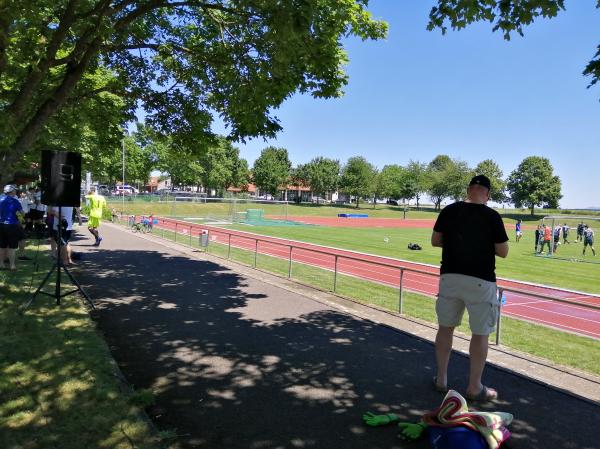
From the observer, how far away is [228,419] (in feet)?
12.2

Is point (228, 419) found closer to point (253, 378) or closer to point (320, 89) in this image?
point (253, 378)

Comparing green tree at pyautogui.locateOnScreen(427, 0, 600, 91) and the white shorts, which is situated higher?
green tree at pyautogui.locateOnScreen(427, 0, 600, 91)

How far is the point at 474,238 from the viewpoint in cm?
406

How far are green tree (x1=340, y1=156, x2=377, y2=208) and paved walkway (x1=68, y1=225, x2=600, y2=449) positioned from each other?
291 ft

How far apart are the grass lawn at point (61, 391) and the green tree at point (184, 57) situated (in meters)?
2.39

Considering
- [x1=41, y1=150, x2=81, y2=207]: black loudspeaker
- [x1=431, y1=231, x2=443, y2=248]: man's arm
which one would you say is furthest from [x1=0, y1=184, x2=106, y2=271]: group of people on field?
[x1=431, y1=231, x2=443, y2=248]: man's arm

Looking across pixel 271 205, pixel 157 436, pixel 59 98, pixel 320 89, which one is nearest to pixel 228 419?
pixel 157 436

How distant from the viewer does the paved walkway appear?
3.58m

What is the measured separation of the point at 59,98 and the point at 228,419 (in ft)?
18.4

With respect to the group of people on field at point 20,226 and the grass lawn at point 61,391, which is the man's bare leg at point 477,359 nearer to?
the grass lawn at point 61,391

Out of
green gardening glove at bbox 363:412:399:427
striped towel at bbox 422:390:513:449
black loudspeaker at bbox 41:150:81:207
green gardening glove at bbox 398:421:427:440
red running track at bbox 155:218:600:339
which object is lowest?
red running track at bbox 155:218:600:339

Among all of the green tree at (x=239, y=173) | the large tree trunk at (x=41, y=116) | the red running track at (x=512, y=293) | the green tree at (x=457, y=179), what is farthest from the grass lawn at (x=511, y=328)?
the green tree at (x=457, y=179)

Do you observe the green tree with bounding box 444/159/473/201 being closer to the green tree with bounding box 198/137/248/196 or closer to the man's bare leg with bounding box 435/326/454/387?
the green tree with bounding box 198/137/248/196

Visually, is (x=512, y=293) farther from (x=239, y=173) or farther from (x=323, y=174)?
(x=323, y=174)
